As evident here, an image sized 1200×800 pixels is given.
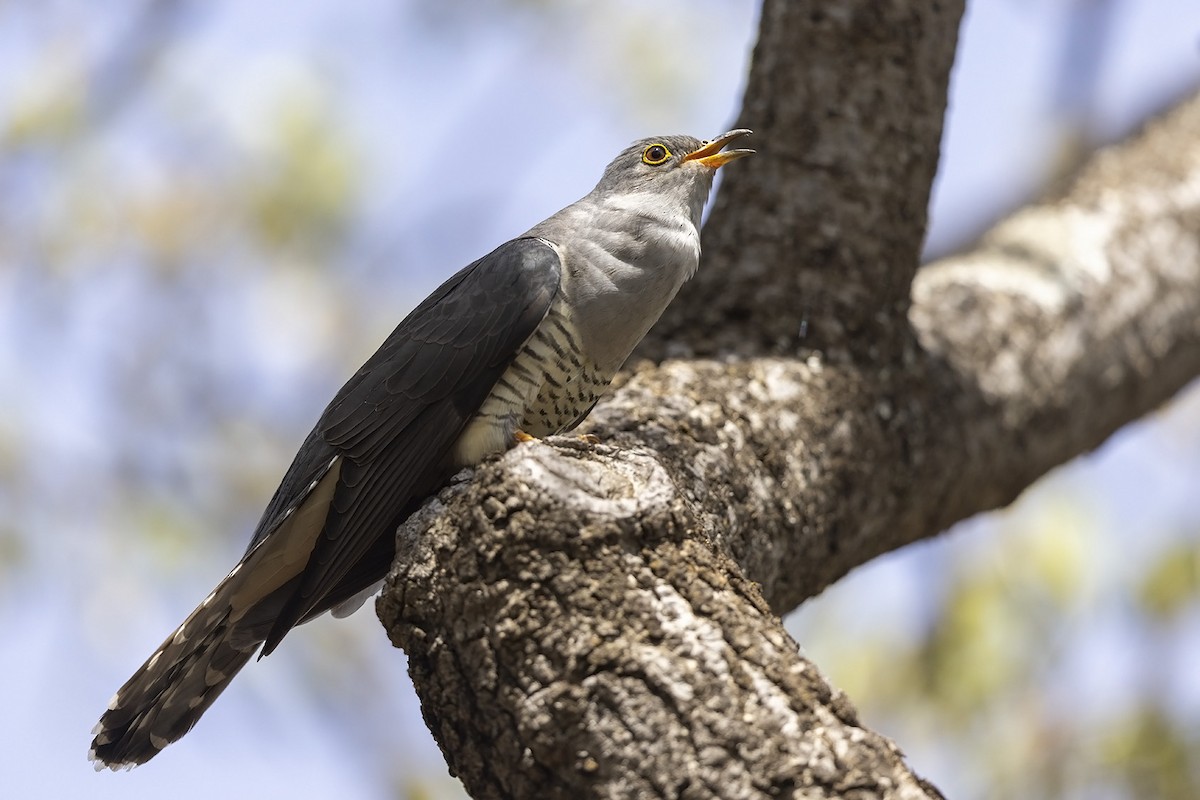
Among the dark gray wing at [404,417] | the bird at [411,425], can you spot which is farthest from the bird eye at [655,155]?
the dark gray wing at [404,417]

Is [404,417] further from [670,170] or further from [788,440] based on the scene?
[670,170]

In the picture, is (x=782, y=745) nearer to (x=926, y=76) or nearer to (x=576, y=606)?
(x=576, y=606)

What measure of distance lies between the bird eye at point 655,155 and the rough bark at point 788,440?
29cm

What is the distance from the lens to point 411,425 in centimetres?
346

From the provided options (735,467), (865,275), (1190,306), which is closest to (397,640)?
(735,467)

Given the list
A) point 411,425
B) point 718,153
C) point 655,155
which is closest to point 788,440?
point 411,425

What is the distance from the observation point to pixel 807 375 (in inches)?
152

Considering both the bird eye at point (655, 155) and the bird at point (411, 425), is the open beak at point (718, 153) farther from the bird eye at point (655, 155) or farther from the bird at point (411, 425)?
the bird at point (411, 425)

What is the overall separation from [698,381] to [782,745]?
161 centimetres

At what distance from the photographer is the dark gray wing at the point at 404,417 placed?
3.32 meters

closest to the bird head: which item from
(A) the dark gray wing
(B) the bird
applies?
(B) the bird

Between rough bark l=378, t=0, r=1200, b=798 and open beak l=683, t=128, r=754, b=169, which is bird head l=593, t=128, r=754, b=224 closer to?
open beak l=683, t=128, r=754, b=169

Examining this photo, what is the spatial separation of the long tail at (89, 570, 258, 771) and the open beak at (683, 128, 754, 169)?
2.02 m

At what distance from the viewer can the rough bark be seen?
2.33m
